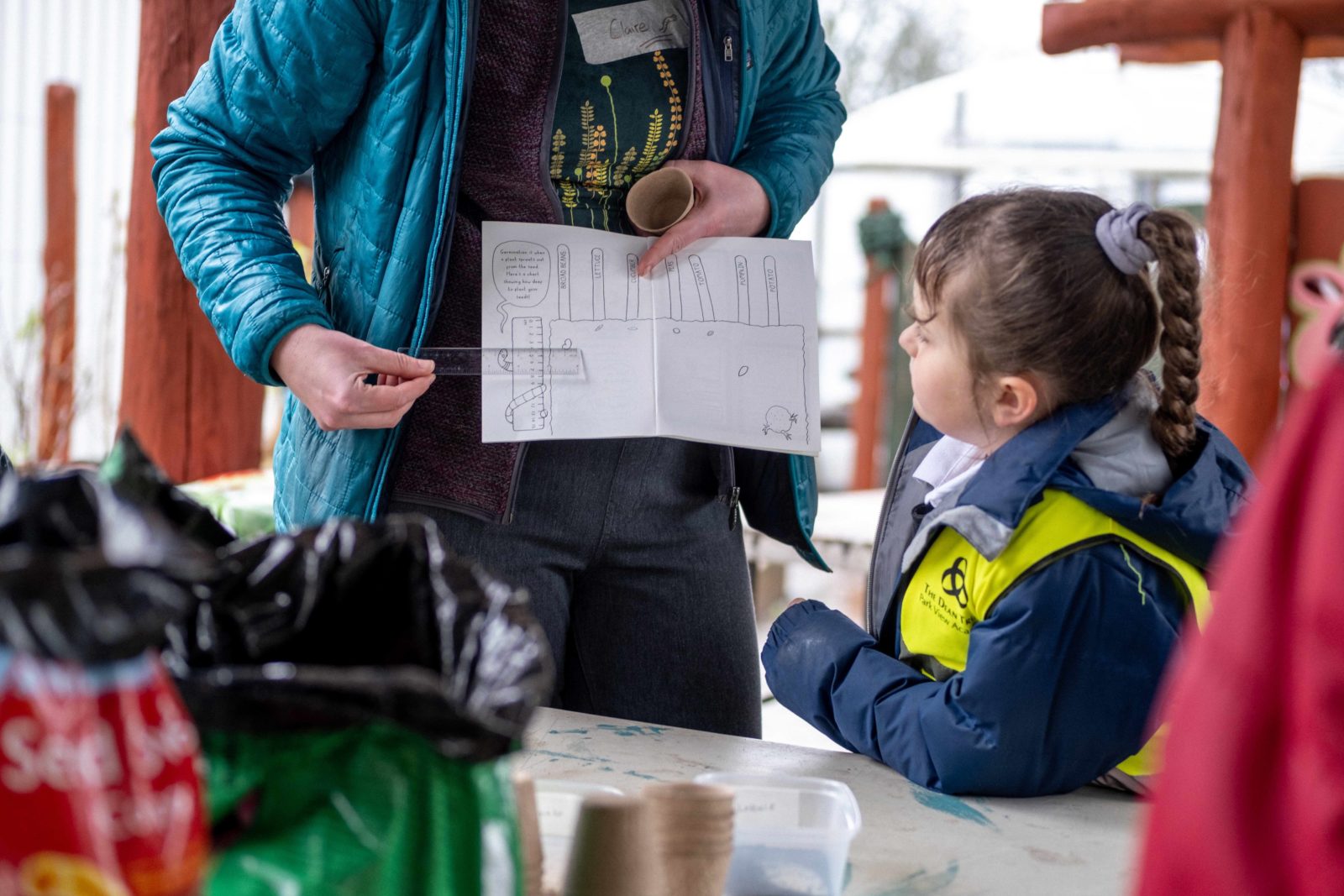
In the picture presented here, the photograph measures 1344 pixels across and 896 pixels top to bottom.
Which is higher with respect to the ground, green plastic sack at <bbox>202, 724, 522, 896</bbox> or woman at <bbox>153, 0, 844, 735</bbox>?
woman at <bbox>153, 0, 844, 735</bbox>

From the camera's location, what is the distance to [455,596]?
2.32ft

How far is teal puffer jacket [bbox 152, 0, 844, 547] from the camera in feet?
4.21

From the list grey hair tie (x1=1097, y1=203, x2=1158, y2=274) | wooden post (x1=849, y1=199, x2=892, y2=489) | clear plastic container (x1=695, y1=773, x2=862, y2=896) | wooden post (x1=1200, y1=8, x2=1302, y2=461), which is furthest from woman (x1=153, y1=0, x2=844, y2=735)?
wooden post (x1=849, y1=199, x2=892, y2=489)

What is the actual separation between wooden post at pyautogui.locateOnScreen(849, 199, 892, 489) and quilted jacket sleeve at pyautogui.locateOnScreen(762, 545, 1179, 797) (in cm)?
600

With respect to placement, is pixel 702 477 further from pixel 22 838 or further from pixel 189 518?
pixel 22 838

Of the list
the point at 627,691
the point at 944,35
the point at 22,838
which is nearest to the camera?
the point at 22,838

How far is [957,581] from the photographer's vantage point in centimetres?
127

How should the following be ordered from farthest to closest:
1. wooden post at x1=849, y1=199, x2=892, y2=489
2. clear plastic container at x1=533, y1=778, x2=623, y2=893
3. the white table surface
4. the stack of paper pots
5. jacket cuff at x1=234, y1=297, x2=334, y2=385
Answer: wooden post at x1=849, y1=199, x2=892, y2=489 < jacket cuff at x1=234, y1=297, x2=334, y2=385 < the white table surface < clear plastic container at x1=533, y1=778, x2=623, y2=893 < the stack of paper pots

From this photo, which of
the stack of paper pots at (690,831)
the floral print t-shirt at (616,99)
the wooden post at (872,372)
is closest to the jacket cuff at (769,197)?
the floral print t-shirt at (616,99)

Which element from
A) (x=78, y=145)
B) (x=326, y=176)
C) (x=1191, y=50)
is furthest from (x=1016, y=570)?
(x=78, y=145)

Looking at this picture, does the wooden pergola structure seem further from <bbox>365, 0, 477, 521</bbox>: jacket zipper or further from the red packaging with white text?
the red packaging with white text

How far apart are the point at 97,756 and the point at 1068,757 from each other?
94 centimetres

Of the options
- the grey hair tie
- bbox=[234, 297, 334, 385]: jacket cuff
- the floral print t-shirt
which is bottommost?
bbox=[234, 297, 334, 385]: jacket cuff

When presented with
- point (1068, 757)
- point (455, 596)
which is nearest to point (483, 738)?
point (455, 596)
